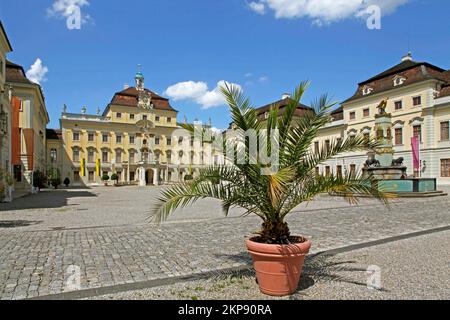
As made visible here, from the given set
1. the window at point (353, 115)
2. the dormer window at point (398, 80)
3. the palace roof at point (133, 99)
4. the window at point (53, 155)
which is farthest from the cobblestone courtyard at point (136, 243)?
the palace roof at point (133, 99)

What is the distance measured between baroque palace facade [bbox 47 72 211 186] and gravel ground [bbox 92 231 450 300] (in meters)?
54.3

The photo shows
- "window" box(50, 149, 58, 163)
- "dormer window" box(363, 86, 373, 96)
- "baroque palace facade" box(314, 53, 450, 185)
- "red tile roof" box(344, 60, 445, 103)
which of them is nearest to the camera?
"baroque palace facade" box(314, 53, 450, 185)

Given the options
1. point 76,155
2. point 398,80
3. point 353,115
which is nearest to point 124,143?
point 76,155

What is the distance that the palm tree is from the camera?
4.14 metres

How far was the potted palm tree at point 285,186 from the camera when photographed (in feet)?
13.1

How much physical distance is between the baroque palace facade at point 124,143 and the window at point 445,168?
121ft

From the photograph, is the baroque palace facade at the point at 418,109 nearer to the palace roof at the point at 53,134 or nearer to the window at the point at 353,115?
the window at the point at 353,115

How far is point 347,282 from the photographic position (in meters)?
4.54

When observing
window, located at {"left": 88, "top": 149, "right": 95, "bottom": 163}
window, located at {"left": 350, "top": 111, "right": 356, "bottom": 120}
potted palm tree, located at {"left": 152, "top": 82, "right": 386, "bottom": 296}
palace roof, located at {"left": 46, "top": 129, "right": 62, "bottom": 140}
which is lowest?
potted palm tree, located at {"left": 152, "top": 82, "right": 386, "bottom": 296}

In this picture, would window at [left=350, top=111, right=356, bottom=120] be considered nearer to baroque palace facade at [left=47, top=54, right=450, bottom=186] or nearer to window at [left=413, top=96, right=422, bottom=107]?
baroque palace facade at [left=47, top=54, right=450, bottom=186]

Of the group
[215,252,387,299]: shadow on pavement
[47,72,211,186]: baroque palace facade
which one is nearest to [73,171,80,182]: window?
[47,72,211,186]: baroque palace facade

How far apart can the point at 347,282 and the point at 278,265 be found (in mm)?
1262
